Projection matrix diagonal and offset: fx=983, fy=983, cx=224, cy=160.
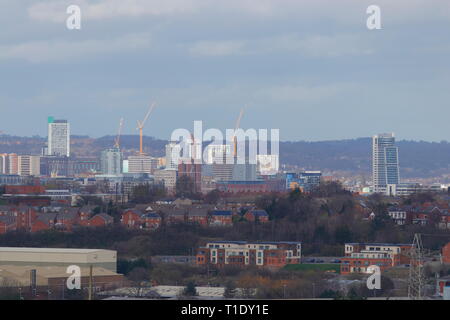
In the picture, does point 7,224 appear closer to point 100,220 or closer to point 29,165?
point 100,220

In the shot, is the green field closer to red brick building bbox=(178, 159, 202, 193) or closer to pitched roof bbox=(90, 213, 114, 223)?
pitched roof bbox=(90, 213, 114, 223)

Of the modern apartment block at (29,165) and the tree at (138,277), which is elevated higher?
the modern apartment block at (29,165)

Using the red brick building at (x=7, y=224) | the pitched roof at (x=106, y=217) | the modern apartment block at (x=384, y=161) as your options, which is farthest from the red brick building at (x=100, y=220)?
the modern apartment block at (x=384, y=161)

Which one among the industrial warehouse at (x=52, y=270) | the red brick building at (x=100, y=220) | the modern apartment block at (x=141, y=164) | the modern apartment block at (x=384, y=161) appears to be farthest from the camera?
the modern apartment block at (x=141, y=164)

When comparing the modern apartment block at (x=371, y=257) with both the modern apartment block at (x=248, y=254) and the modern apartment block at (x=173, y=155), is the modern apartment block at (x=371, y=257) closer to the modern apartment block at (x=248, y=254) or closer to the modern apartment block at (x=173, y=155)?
the modern apartment block at (x=248, y=254)

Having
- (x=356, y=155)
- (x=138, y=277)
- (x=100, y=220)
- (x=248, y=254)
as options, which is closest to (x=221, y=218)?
(x=100, y=220)

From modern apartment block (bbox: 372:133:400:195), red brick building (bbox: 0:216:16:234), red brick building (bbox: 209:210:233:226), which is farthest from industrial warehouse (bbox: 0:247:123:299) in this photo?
modern apartment block (bbox: 372:133:400:195)

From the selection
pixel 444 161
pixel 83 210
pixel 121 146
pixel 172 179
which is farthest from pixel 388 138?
pixel 83 210

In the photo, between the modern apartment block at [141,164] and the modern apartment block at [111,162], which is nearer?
the modern apartment block at [141,164]
